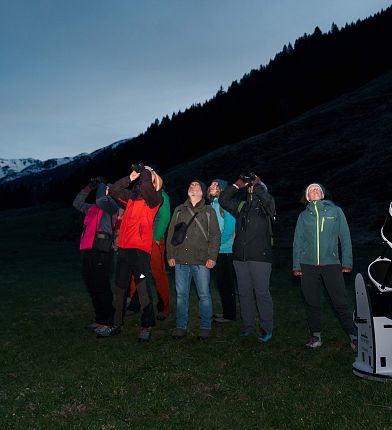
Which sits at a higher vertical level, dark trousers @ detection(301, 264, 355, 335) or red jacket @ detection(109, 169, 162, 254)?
red jacket @ detection(109, 169, 162, 254)

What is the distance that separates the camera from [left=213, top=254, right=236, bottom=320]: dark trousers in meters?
10.3

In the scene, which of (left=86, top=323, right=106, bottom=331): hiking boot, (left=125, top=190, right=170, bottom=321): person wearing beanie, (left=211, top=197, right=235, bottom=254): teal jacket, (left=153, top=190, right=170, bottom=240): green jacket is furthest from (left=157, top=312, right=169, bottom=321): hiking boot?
(left=211, top=197, right=235, bottom=254): teal jacket

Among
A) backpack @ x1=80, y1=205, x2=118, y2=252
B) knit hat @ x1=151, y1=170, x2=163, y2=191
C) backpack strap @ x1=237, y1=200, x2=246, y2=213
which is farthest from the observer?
backpack strap @ x1=237, y1=200, x2=246, y2=213

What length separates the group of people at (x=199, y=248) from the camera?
8.30 meters

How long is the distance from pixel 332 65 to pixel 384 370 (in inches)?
5330

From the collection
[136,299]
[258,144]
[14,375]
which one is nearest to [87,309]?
[136,299]

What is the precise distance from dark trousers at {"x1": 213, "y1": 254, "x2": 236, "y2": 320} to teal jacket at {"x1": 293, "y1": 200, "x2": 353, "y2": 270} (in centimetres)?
226

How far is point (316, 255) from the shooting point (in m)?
8.15

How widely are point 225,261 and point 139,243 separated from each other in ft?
8.02

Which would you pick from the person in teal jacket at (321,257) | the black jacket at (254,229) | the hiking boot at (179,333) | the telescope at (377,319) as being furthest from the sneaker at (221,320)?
the telescope at (377,319)

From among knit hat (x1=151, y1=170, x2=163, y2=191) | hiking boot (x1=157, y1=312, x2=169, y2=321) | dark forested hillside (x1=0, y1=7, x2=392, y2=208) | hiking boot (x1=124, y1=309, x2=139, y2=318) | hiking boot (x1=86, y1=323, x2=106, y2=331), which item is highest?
dark forested hillside (x1=0, y1=7, x2=392, y2=208)

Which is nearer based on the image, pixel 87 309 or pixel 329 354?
pixel 329 354

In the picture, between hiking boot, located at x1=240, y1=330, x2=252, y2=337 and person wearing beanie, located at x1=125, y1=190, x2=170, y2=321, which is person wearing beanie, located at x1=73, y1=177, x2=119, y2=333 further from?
hiking boot, located at x1=240, y1=330, x2=252, y2=337

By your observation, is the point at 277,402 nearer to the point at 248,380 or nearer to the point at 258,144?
the point at 248,380
